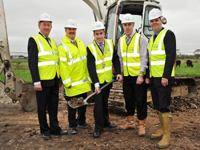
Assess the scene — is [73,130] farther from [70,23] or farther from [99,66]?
[70,23]

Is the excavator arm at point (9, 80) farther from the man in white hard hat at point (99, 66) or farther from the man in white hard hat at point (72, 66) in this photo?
the man in white hard hat at point (99, 66)

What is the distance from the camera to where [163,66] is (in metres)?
3.47

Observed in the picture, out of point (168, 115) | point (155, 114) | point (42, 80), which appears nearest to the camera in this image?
point (168, 115)

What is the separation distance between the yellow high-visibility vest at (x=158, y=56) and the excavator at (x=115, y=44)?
1.95 m

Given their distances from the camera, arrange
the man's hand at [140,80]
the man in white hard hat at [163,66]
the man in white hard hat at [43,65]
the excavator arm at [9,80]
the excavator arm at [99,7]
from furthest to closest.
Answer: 1. the excavator arm at [99,7]
2. the excavator arm at [9,80]
3. the man's hand at [140,80]
4. the man in white hard hat at [43,65]
5. the man in white hard hat at [163,66]

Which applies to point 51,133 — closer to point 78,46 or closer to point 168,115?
point 78,46

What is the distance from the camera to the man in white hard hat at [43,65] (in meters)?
3.66

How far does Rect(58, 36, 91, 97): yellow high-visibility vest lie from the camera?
3.92 m

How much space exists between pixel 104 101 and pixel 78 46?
4.37 ft

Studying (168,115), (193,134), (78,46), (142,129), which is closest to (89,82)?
(78,46)

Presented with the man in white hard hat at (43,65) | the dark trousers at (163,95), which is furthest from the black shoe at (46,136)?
the dark trousers at (163,95)

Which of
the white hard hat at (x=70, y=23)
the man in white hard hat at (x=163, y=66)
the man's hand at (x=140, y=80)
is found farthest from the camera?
the white hard hat at (x=70, y=23)

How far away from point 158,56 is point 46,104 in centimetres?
244

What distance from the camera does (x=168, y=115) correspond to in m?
3.51
